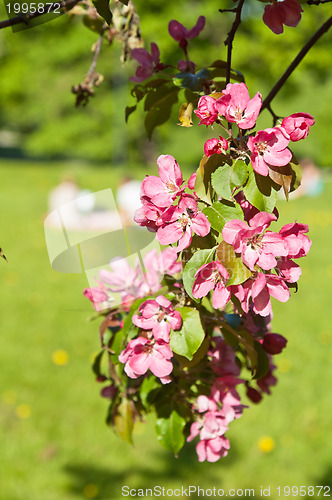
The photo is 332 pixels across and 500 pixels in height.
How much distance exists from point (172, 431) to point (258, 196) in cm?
61

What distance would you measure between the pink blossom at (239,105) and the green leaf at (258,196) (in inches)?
3.3

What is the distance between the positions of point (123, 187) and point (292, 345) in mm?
5727

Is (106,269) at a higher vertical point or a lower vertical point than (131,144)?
higher

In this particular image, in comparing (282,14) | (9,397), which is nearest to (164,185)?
(282,14)

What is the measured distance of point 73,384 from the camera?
12.7ft

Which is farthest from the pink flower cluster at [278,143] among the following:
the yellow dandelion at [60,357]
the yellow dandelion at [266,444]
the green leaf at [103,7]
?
the yellow dandelion at [60,357]

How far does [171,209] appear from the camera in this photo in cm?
92

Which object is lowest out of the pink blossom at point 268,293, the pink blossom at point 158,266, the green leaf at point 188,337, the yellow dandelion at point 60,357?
the yellow dandelion at point 60,357

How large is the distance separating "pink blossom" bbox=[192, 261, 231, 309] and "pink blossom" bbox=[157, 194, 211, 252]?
6 centimetres

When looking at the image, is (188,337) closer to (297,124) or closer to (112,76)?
(297,124)

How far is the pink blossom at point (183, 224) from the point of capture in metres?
0.92

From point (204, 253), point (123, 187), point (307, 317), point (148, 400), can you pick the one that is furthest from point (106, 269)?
point (123, 187)

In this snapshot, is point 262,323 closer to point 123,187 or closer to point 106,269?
point 106,269

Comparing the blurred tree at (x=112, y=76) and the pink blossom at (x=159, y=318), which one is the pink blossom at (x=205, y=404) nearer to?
the pink blossom at (x=159, y=318)
